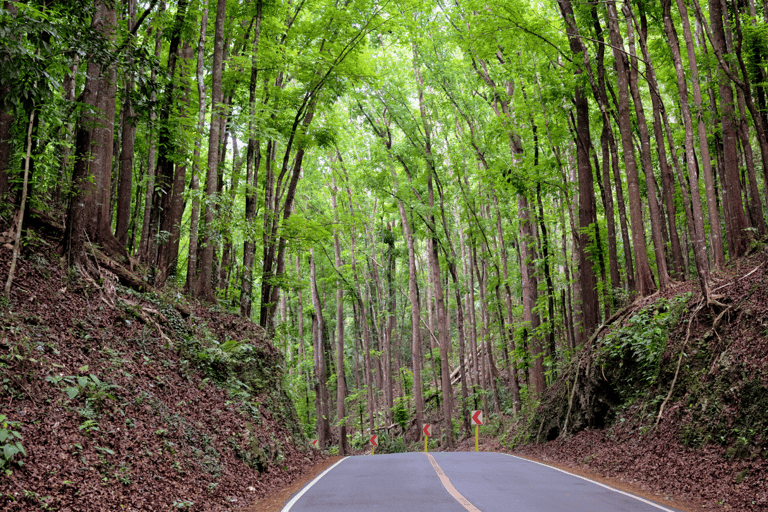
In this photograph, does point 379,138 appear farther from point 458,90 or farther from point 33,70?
point 33,70

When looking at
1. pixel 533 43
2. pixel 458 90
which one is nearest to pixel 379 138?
pixel 458 90

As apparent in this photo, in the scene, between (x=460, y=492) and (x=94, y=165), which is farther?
(x=94, y=165)

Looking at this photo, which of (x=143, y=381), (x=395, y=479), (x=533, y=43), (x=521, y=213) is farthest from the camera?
(x=521, y=213)

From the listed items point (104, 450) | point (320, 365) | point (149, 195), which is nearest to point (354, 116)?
point (149, 195)

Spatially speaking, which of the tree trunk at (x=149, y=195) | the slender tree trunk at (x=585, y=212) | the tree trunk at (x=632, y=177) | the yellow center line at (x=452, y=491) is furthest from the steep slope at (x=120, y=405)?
the tree trunk at (x=632, y=177)

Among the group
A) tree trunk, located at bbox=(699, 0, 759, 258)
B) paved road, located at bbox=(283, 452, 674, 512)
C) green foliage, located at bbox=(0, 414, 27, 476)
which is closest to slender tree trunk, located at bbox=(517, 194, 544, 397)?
tree trunk, located at bbox=(699, 0, 759, 258)

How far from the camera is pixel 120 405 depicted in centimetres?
697

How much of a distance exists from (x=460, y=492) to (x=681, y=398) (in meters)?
5.43

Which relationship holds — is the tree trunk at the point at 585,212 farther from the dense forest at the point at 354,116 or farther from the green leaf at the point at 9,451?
the green leaf at the point at 9,451

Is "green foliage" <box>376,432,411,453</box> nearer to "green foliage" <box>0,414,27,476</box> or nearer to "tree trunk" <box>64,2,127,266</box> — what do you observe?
"tree trunk" <box>64,2,127,266</box>

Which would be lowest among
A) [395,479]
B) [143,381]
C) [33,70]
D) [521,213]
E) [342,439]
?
[342,439]

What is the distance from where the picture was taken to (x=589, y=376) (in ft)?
42.4

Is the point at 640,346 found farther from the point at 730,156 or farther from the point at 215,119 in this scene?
the point at 215,119

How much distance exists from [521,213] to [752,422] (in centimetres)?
A: 1232
